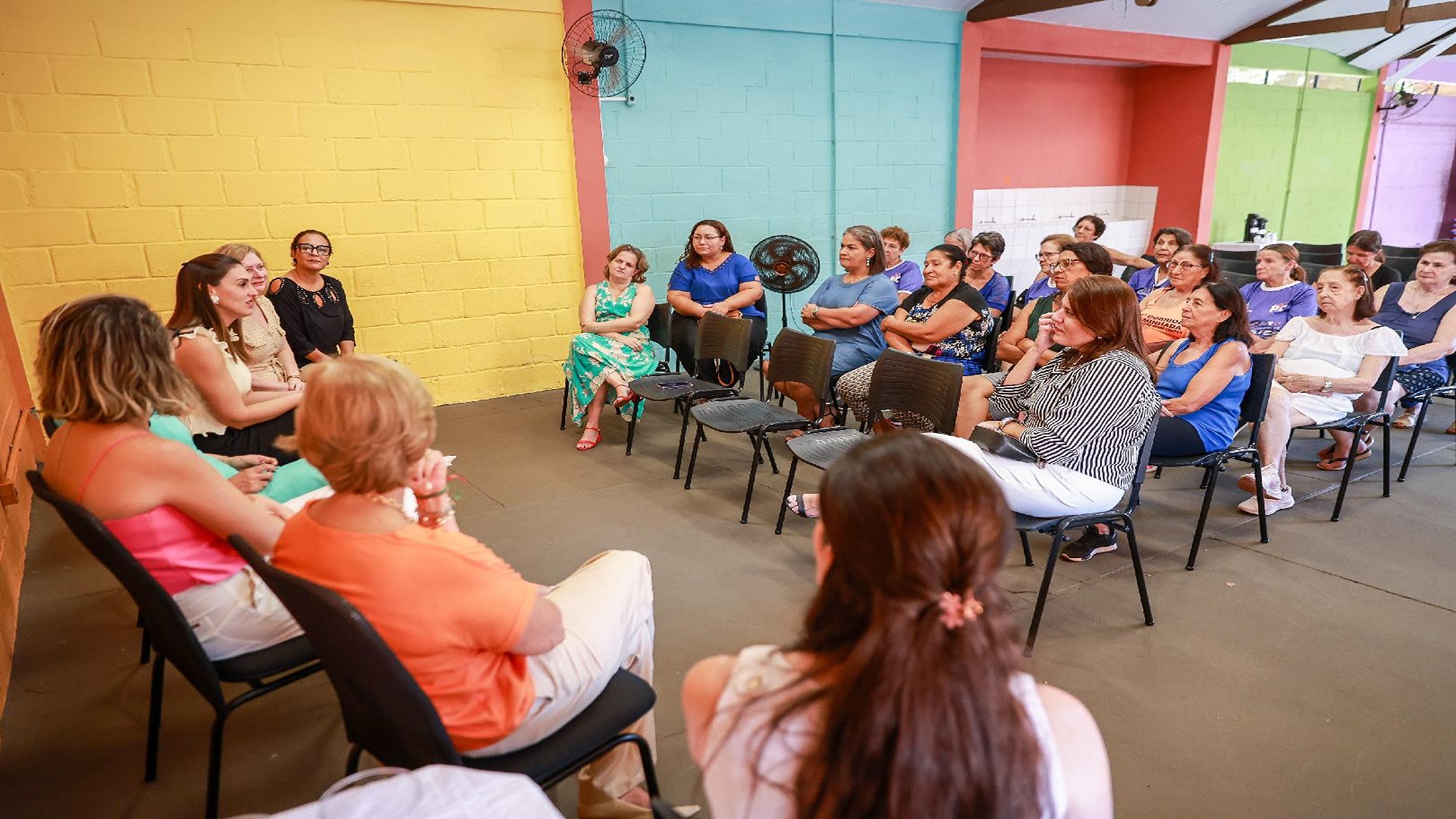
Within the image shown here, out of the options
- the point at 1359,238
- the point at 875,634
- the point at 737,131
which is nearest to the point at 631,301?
the point at 737,131

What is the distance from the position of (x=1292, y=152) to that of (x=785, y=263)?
7.55 m

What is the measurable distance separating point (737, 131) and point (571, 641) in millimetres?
5272

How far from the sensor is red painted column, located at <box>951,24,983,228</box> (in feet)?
23.2

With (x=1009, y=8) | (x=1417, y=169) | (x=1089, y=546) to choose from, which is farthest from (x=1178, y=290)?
(x=1417, y=169)

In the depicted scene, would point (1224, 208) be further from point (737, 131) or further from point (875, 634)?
point (875, 634)

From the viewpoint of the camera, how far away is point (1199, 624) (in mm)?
2674

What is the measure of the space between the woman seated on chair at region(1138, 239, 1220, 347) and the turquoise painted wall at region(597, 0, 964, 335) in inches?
116

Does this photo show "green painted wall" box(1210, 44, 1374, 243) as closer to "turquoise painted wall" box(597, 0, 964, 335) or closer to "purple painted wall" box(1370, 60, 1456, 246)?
"purple painted wall" box(1370, 60, 1456, 246)

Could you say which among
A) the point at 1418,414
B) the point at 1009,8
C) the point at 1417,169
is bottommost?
the point at 1418,414

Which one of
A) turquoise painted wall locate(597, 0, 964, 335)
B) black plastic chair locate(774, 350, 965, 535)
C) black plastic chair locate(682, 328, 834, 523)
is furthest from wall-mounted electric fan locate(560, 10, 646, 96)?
black plastic chair locate(774, 350, 965, 535)

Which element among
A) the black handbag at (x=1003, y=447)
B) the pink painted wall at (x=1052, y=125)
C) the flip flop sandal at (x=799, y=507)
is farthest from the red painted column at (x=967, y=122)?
the black handbag at (x=1003, y=447)

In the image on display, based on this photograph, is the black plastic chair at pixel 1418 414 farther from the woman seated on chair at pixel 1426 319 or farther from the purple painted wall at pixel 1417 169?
the purple painted wall at pixel 1417 169

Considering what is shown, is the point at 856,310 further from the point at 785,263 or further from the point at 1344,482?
the point at 1344,482

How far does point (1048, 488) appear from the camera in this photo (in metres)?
2.54
